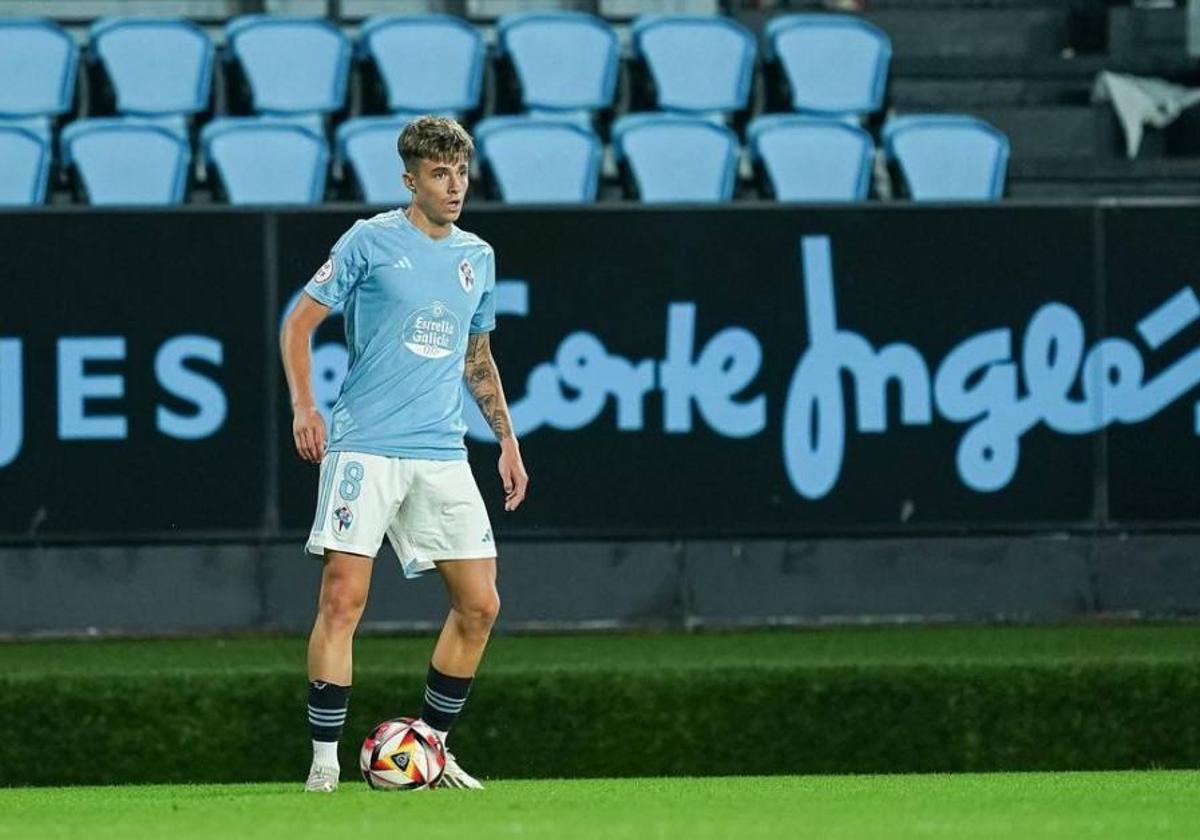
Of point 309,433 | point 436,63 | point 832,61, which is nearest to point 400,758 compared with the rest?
point 309,433

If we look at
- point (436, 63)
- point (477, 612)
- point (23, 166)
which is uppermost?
point (436, 63)

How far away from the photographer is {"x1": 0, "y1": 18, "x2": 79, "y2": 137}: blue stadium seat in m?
13.9

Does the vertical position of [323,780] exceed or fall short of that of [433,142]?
it falls short

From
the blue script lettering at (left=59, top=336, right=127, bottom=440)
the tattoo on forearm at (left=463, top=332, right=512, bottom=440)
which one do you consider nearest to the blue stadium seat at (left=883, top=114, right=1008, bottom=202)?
the blue script lettering at (left=59, top=336, right=127, bottom=440)

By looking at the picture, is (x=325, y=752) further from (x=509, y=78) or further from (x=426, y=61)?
(x=509, y=78)

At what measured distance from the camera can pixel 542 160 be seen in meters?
12.8

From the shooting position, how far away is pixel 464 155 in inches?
281

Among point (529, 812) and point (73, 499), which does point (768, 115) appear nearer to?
point (73, 499)

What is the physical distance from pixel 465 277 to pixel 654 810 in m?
1.56

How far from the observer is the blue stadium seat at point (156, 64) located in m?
14.1

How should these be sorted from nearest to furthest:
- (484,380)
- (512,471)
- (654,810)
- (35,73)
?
(654,810) < (512,471) < (484,380) < (35,73)

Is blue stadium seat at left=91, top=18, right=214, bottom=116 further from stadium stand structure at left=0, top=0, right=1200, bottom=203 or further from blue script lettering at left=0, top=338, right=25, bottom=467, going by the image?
blue script lettering at left=0, top=338, right=25, bottom=467

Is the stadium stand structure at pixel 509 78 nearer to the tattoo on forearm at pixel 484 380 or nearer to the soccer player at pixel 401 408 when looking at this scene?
the tattoo on forearm at pixel 484 380

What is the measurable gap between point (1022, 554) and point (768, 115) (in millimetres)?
3934
